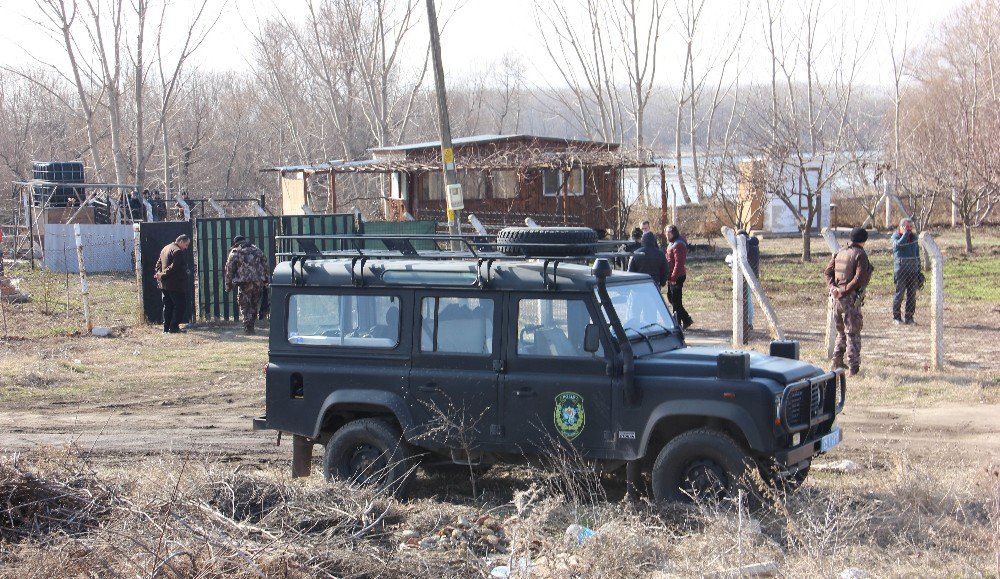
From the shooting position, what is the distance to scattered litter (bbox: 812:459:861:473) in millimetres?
8400

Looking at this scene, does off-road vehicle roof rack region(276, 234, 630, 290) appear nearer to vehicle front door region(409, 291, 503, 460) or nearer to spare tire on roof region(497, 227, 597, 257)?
spare tire on roof region(497, 227, 597, 257)

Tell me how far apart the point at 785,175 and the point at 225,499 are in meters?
26.6

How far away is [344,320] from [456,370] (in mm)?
1030

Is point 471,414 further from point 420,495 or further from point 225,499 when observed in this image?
point 225,499

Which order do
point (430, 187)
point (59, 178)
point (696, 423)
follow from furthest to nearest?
point (430, 187) < point (59, 178) < point (696, 423)

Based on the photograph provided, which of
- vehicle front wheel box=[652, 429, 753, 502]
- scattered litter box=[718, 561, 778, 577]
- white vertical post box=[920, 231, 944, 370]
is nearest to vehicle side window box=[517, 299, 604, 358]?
vehicle front wheel box=[652, 429, 753, 502]

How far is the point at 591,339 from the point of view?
22.4 feet

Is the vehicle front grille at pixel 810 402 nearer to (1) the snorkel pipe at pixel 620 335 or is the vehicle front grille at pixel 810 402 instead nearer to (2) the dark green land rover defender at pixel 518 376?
(2) the dark green land rover defender at pixel 518 376

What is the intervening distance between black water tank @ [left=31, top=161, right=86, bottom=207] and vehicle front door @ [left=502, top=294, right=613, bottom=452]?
1021 inches

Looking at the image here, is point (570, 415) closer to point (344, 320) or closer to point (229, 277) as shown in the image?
point (344, 320)

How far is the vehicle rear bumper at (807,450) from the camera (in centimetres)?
656

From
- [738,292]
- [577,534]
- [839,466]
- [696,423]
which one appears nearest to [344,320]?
[577,534]

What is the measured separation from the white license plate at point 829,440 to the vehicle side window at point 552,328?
67.2 inches

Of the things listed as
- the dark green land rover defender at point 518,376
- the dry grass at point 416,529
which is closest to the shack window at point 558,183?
the dark green land rover defender at point 518,376
